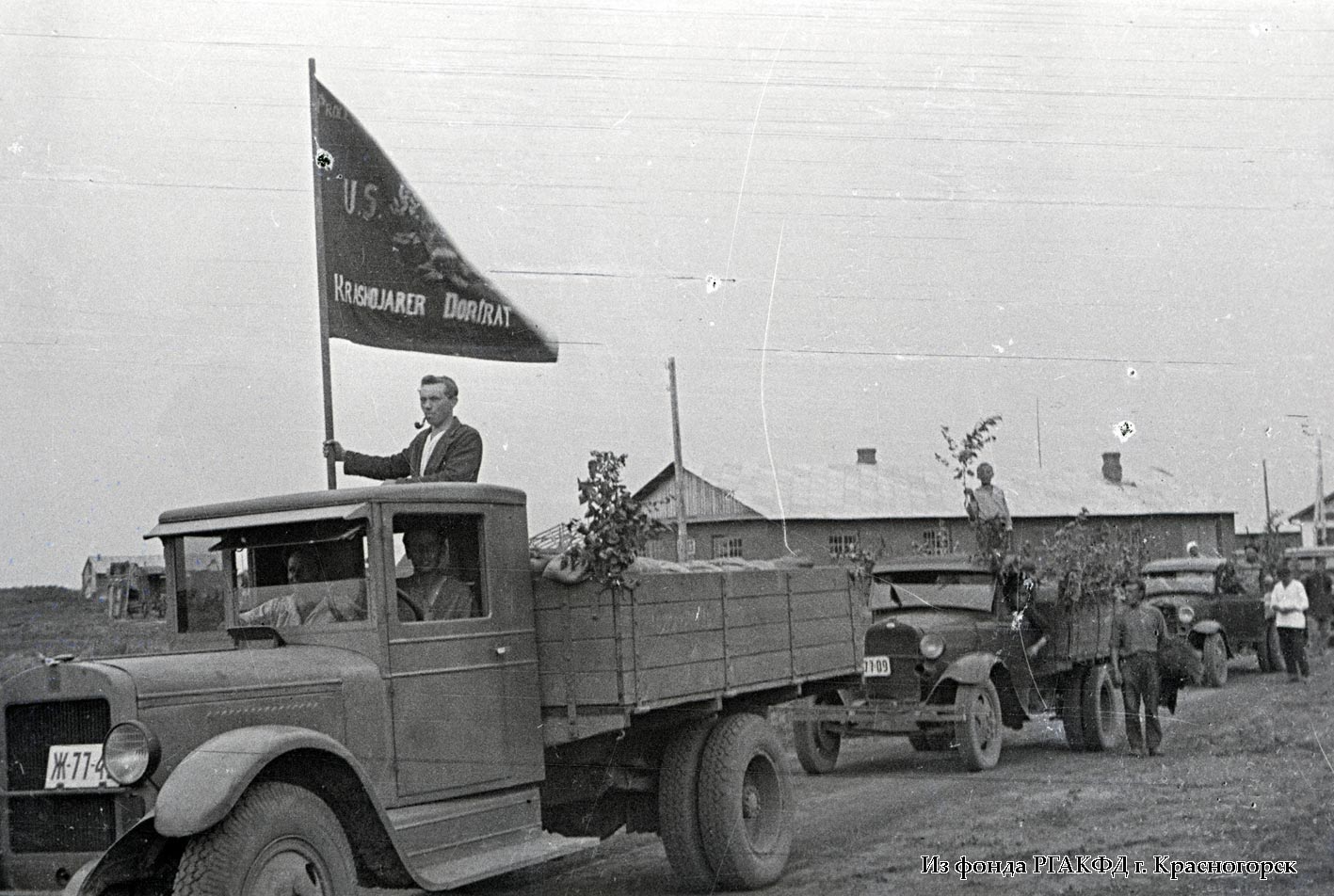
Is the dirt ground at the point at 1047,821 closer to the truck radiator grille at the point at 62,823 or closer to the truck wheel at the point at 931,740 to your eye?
the truck wheel at the point at 931,740

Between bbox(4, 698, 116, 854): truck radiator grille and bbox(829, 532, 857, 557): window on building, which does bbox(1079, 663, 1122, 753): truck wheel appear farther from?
bbox(829, 532, 857, 557): window on building

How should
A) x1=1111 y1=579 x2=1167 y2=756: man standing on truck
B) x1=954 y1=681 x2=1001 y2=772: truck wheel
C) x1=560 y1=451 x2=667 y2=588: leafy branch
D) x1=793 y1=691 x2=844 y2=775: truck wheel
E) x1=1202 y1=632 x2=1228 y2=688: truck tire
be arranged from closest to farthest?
x1=560 y1=451 x2=667 y2=588: leafy branch
x1=954 y1=681 x2=1001 y2=772: truck wheel
x1=793 y1=691 x2=844 y2=775: truck wheel
x1=1111 y1=579 x2=1167 y2=756: man standing on truck
x1=1202 y1=632 x2=1228 y2=688: truck tire

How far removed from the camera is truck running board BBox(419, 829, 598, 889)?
5508 mm

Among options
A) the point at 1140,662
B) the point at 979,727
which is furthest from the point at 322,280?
the point at 1140,662

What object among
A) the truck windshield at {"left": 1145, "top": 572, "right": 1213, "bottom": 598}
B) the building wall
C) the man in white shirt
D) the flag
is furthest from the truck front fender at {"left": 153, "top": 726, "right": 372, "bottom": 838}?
the building wall

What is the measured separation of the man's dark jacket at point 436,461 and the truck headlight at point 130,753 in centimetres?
195

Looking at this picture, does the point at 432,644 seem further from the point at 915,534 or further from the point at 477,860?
the point at 915,534

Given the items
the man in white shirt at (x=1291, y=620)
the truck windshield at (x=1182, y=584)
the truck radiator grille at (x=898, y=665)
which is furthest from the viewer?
the truck windshield at (x=1182, y=584)

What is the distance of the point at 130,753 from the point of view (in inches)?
187

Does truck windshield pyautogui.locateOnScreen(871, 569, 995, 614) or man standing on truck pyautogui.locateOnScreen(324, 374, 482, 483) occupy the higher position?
man standing on truck pyautogui.locateOnScreen(324, 374, 482, 483)

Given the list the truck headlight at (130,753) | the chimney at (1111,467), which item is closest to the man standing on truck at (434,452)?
the truck headlight at (130,753)

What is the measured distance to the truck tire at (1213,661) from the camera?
18.6 meters

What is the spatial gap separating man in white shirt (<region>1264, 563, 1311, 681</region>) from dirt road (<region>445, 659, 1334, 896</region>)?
5307 mm

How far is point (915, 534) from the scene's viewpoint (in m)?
34.3
